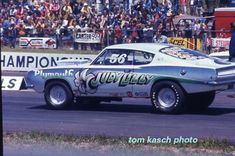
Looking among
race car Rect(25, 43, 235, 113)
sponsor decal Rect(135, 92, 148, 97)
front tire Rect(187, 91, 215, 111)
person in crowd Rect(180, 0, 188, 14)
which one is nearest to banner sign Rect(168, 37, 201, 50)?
person in crowd Rect(180, 0, 188, 14)

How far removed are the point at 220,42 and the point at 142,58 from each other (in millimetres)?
15041

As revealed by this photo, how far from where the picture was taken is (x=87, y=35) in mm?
33594

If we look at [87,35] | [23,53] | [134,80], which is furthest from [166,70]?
[87,35]

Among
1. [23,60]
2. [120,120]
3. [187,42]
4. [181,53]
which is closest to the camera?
[120,120]

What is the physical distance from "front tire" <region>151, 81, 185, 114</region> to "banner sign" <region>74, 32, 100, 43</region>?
17.9m

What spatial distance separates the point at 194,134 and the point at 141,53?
147 inches

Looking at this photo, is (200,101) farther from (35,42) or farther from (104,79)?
(35,42)

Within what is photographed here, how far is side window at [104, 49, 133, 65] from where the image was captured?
15.8 meters

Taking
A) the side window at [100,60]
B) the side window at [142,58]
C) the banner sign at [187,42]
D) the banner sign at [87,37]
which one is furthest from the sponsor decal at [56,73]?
the banner sign at [87,37]

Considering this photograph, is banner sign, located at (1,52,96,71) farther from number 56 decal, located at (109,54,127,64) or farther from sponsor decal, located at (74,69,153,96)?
number 56 decal, located at (109,54,127,64)

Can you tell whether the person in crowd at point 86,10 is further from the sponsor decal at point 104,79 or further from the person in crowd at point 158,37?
the sponsor decal at point 104,79

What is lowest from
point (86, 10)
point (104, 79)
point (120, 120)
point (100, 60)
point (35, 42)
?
point (120, 120)

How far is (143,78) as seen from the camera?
1545cm

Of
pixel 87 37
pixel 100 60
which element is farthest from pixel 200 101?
pixel 87 37
